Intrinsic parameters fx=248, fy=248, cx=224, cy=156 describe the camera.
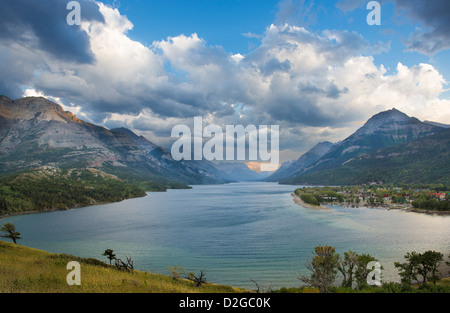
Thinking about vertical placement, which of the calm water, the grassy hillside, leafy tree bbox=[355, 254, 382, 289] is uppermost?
the grassy hillside

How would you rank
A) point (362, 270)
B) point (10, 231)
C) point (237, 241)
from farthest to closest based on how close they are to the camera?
point (237, 241) < point (10, 231) < point (362, 270)

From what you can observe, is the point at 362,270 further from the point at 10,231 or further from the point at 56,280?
the point at 10,231

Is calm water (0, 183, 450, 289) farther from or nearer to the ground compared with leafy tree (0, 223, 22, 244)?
nearer to the ground

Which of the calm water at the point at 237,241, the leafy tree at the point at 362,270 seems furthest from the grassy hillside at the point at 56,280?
the leafy tree at the point at 362,270

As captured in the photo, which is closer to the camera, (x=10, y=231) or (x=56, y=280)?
(x=56, y=280)

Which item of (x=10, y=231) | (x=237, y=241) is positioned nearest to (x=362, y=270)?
(x=237, y=241)

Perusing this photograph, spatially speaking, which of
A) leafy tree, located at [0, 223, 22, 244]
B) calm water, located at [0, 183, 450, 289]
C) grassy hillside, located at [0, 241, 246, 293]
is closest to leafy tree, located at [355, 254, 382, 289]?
calm water, located at [0, 183, 450, 289]

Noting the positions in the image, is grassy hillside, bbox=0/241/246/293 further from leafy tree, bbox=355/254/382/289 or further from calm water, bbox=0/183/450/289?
leafy tree, bbox=355/254/382/289

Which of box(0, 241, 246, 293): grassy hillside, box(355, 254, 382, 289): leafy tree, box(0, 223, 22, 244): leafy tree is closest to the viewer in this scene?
box(0, 241, 246, 293): grassy hillside
